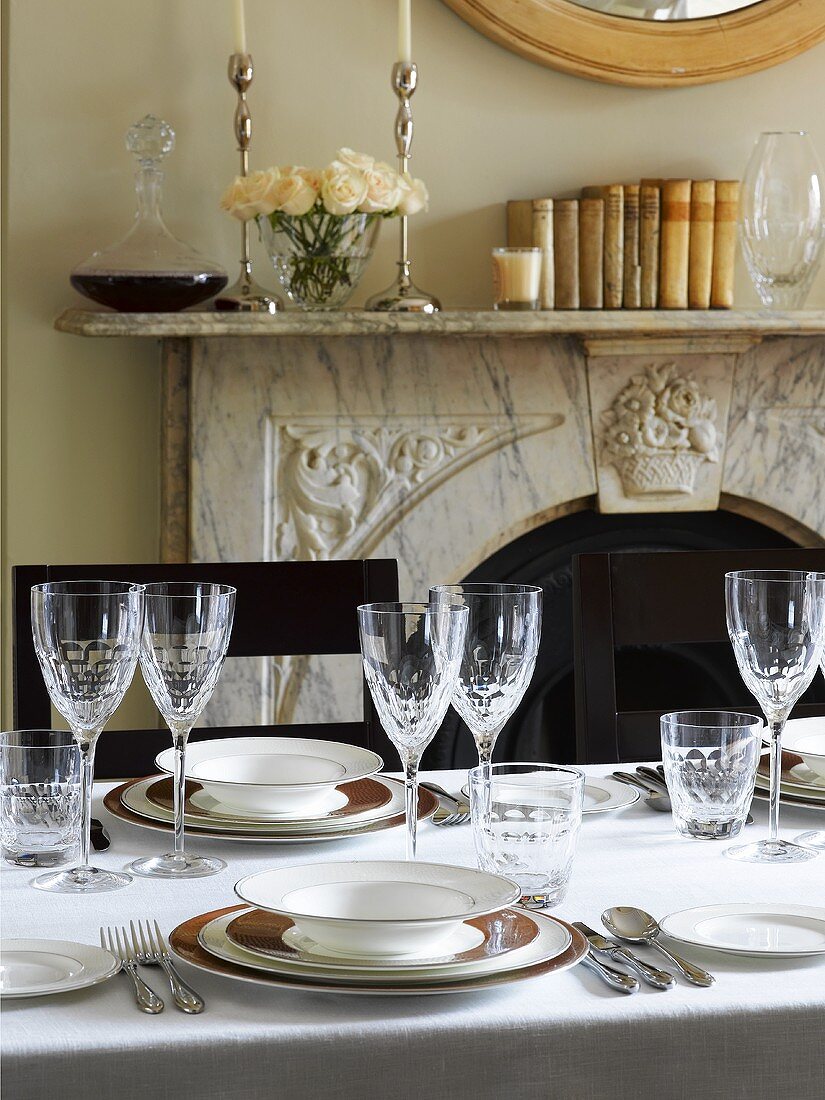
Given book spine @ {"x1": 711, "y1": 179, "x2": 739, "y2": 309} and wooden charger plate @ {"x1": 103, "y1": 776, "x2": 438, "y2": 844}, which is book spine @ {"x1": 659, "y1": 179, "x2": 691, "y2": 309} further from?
wooden charger plate @ {"x1": 103, "y1": 776, "x2": 438, "y2": 844}

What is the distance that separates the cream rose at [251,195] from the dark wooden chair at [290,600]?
0.93 m

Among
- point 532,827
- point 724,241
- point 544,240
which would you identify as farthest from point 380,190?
point 532,827

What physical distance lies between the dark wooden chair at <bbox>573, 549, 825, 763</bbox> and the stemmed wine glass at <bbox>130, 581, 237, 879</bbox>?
59 cm

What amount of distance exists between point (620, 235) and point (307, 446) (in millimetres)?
692

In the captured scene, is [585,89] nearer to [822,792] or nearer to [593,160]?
[593,160]

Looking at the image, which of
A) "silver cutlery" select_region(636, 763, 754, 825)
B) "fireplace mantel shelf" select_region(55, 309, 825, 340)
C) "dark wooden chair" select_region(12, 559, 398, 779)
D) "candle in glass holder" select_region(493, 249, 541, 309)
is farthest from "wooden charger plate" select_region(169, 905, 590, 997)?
"candle in glass holder" select_region(493, 249, 541, 309)

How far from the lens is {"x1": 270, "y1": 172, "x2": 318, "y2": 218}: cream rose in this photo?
2254 mm

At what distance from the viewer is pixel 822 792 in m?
1.12

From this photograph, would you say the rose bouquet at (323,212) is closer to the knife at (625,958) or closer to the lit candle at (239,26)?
the lit candle at (239,26)

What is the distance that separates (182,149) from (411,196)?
46 centimetres

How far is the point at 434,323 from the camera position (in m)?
2.33

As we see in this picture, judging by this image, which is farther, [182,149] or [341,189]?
[182,149]

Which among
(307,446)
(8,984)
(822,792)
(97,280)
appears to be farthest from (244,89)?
(8,984)

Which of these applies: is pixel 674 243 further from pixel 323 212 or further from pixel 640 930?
pixel 640 930
